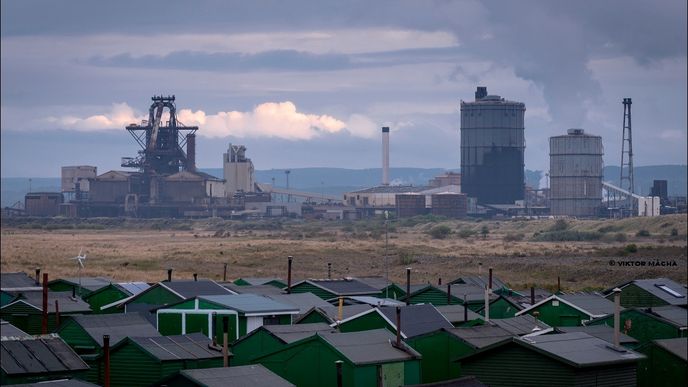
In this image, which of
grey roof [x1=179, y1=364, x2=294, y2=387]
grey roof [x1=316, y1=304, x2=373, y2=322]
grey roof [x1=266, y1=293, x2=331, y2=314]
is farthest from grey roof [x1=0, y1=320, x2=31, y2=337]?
grey roof [x1=266, y1=293, x2=331, y2=314]

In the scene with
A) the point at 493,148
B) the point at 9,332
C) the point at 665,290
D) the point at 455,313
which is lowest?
the point at 455,313

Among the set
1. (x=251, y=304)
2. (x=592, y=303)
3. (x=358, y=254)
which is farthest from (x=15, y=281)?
(x=358, y=254)

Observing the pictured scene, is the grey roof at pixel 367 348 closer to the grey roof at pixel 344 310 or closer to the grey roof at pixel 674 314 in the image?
the grey roof at pixel 344 310

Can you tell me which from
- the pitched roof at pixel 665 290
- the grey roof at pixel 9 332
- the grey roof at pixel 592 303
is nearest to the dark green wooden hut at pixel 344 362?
the grey roof at pixel 9 332

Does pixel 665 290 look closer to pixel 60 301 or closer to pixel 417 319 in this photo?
pixel 417 319

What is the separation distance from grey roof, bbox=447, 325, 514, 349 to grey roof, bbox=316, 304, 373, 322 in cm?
351

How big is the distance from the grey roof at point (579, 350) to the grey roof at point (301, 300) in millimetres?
10544

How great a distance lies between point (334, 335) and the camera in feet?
85.9

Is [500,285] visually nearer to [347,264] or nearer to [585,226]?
[347,264]

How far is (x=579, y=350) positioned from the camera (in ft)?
78.0

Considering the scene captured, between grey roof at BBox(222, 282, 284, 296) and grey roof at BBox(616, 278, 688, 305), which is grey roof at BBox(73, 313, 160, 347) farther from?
grey roof at BBox(616, 278, 688, 305)

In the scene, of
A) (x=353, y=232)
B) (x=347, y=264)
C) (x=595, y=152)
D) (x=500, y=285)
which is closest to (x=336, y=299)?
(x=500, y=285)

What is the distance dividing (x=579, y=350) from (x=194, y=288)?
16.3m

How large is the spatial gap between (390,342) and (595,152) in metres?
134
